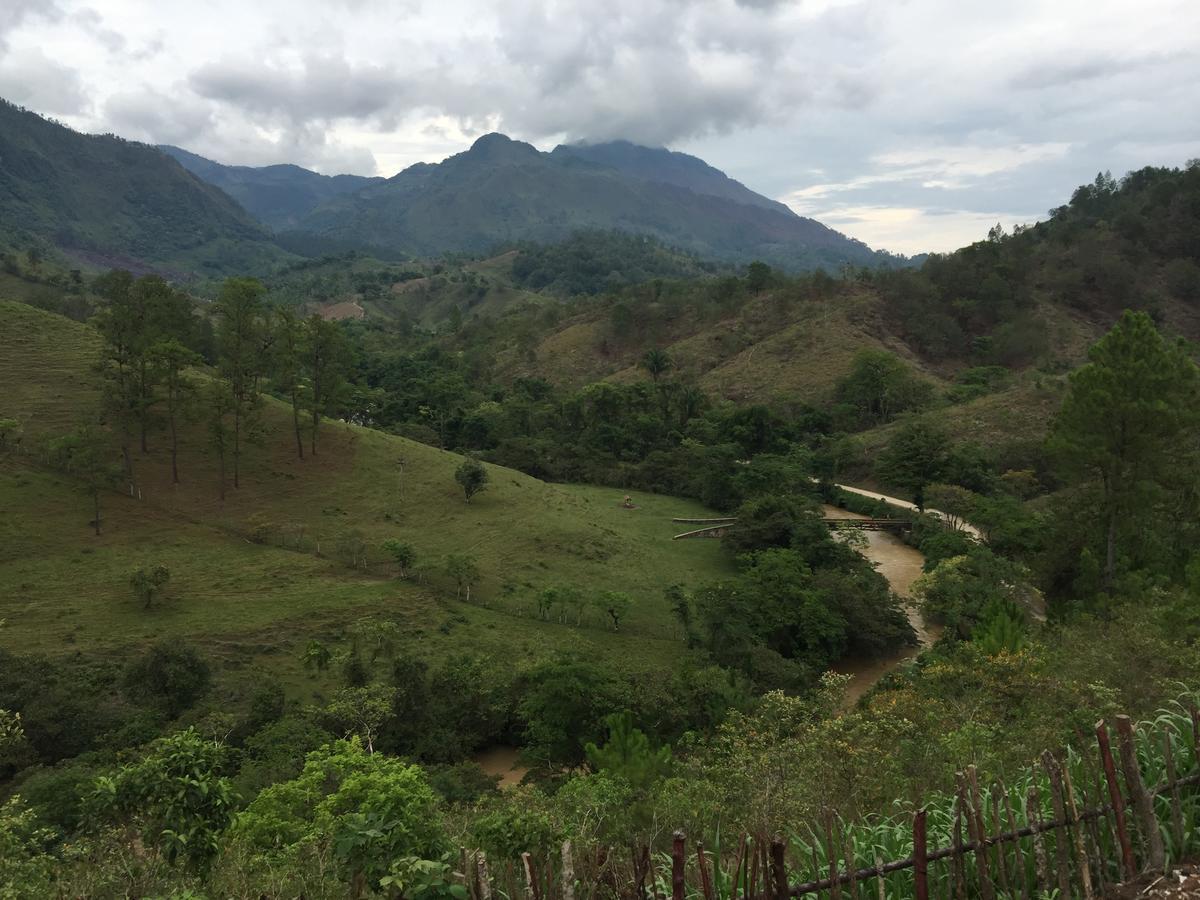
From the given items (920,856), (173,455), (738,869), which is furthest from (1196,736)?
(173,455)

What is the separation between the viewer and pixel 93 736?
15.7 meters

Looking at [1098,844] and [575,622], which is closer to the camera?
[1098,844]

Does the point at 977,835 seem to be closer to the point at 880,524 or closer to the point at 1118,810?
the point at 1118,810

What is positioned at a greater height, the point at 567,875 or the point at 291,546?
the point at 567,875

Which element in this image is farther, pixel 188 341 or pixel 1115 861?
pixel 188 341

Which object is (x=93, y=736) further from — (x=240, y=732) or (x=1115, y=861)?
(x=1115, y=861)

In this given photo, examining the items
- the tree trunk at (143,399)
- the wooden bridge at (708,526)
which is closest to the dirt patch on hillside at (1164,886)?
the wooden bridge at (708,526)

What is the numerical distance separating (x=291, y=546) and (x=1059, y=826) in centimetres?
2932

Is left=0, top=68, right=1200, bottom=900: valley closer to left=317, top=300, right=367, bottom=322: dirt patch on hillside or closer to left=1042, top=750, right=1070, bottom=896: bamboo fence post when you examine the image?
left=1042, top=750, right=1070, bottom=896: bamboo fence post

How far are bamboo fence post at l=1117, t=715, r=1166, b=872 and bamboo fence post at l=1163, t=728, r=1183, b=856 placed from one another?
17 cm

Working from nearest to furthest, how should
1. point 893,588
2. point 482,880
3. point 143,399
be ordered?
point 482,880
point 893,588
point 143,399

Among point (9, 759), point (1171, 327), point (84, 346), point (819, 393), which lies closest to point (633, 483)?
point (819, 393)

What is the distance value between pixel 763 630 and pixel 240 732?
15.2 metres

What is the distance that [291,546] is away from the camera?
29.9 m
